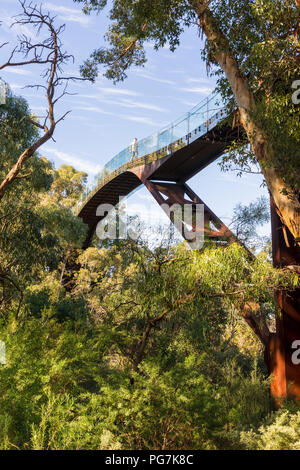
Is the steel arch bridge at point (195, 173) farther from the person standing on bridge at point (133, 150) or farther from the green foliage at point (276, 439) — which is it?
the green foliage at point (276, 439)

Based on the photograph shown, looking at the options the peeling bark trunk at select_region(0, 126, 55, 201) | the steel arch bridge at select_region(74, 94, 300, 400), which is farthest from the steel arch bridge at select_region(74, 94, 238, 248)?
the peeling bark trunk at select_region(0, 126, 55, 201)

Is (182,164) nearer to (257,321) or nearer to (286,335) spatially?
(257,321)

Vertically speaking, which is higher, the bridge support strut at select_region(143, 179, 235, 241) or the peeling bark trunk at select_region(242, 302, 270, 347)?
the bridge support strut at select_region(143, 179, 235, 241)

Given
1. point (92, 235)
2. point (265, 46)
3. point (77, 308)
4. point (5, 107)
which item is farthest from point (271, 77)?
point (92, 235)

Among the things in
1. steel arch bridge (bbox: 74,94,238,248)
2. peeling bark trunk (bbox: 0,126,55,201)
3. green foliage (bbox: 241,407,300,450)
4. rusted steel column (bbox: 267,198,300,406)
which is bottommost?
green foliage (bbox: 241,407,300,450)

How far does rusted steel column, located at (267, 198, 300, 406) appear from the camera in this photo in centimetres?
911

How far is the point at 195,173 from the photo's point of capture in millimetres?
15258

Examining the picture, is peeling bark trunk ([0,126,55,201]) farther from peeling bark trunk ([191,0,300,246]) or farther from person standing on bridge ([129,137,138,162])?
person standing on bridge ([129,137,138,162])

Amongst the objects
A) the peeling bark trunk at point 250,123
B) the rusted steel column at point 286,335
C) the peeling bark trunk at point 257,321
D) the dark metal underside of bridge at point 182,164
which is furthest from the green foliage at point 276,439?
the dark metal underside of bridge at point 182,164

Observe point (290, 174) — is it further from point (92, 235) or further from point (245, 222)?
point (92, 235)

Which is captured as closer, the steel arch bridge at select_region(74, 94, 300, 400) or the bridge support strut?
the steel arch bridge at select_region(74, 94, 300, 400)

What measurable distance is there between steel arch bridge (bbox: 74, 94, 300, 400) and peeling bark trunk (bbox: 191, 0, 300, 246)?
0.60 meters

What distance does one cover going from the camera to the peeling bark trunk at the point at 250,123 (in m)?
7.33

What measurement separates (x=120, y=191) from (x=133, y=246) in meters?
13.1
